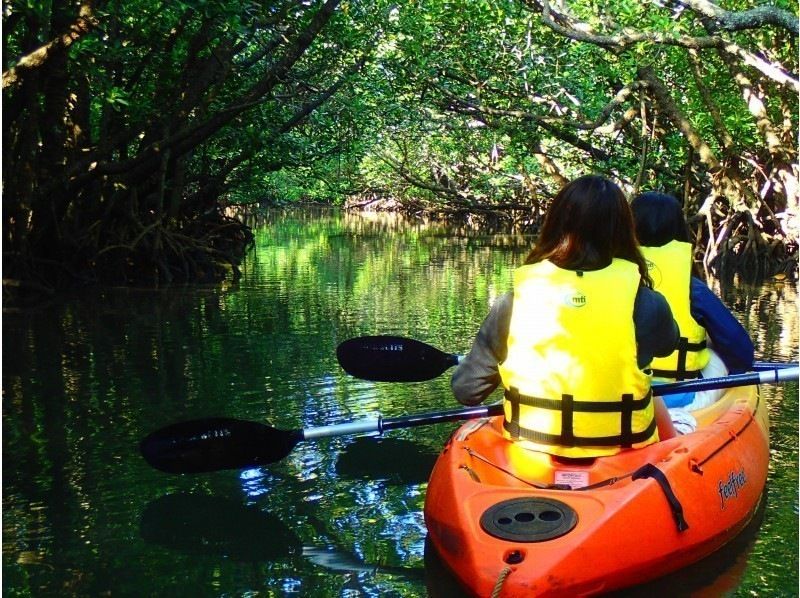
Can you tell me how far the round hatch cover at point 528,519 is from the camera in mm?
2727

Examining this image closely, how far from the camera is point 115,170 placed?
9.23 meters

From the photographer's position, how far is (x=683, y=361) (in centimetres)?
390

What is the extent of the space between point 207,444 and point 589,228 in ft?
5.80

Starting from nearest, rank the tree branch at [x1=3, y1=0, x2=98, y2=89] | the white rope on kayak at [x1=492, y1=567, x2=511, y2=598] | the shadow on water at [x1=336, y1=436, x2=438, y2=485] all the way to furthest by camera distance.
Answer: the white rope on kayak at [x1=492, y1=567, x2=511, y2=598], the shadow on water at [x1=336, y1=436, x2=438, y2=485], the tree branch at [x1=3, y1=0, x2=98, y2=89]

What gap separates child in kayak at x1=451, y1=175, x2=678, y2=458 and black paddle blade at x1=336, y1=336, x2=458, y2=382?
2.13m

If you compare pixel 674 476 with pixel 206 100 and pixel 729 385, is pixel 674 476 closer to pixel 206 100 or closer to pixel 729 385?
pixel 729 385

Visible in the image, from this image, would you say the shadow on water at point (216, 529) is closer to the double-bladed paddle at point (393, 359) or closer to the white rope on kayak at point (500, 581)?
the white rope on kayak at point (500, 581)

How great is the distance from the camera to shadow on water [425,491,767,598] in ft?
9.59

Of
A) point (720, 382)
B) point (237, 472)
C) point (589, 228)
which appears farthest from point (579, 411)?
point (237, 472)

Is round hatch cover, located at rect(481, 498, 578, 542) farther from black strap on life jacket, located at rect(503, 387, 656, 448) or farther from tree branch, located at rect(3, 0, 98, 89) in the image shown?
tree branch, located at rect(3, 0, 98, 89)

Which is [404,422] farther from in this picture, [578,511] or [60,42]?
[60,42]

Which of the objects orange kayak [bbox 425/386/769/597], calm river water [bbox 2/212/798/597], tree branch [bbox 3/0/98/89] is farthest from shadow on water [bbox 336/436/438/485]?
tree branch [bbox 3/0/98/89]

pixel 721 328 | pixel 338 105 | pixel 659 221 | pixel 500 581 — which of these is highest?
pixel 338 105

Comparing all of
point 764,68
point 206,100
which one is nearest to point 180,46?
point 206,100
